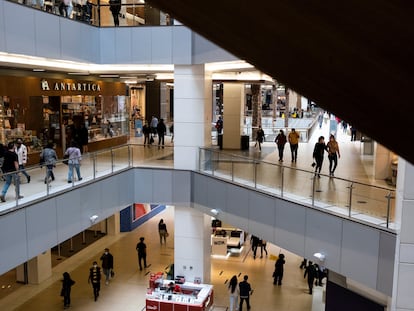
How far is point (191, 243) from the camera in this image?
17891 mm

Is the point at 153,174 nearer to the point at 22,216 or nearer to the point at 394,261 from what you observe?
the point at 22,216

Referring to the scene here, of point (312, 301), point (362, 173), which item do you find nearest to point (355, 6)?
point (362, 173)

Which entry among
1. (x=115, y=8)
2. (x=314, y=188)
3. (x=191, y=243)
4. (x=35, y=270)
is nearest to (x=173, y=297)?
(x=191, y=243)

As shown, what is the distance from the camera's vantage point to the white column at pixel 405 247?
9.19 metres

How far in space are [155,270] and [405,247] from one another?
12.2m

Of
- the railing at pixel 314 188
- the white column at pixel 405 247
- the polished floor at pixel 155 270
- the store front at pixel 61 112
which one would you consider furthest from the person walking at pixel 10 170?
the white column at pixel 405 247

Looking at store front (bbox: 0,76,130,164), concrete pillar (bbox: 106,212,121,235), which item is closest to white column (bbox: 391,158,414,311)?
store front (bbox: 0,76,130,164)

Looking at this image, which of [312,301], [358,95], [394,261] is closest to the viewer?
[358,95]

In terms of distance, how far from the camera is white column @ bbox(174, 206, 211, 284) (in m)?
17.8

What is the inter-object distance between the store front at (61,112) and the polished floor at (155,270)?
4666mm

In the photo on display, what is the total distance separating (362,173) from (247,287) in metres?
5.31

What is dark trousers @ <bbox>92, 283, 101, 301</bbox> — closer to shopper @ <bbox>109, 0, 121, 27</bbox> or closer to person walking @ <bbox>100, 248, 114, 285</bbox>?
person walking @ <bbox>100, 248, 114, 285</bbox>

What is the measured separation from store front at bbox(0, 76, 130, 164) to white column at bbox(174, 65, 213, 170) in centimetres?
449

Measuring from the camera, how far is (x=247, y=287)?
16031 millimetres
